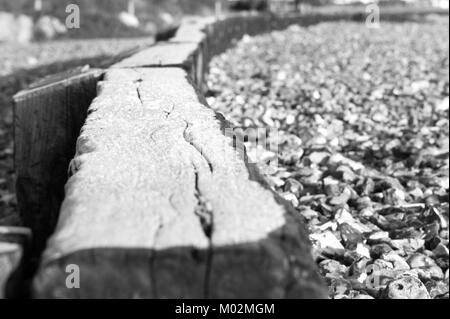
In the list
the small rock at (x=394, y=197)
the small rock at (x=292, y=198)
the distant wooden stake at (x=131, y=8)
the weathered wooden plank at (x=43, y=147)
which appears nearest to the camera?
the weathered wooden plank at (x=43, y=147)

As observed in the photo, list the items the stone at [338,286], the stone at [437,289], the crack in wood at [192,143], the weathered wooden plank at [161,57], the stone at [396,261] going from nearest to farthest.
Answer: the crack in wood at [192,143]
the stone at [338,286]
the stone at [437,289]
the stone at [396,261]
the weathered wooden plank at [161,57]

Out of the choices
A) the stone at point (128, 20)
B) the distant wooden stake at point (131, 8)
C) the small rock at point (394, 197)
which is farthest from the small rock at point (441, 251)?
the distant wooden stake at point (131, 8)

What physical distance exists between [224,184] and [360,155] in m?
2.30

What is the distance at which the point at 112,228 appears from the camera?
3.36 ft

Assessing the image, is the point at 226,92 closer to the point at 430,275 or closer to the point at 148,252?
the point at 430,275

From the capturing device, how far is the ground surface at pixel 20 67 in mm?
3479

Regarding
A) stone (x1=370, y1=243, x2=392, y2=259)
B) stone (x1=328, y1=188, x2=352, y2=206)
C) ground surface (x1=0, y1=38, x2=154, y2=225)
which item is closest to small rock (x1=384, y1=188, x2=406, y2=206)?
stone (x1=328, y1=188, x2=352, y2=206)

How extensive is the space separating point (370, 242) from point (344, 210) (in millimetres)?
232

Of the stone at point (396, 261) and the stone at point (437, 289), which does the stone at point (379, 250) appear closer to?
the stone at point (396, 261)

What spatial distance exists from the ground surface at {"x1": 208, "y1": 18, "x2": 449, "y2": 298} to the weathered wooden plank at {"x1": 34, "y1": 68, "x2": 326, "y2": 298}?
0.76 metres

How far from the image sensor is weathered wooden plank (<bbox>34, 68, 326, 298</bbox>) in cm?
96

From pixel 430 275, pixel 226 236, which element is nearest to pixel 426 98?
pixel 430 275

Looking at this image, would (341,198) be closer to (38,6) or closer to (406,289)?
(406,289)

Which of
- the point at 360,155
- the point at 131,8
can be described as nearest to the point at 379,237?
the point at 360,155
